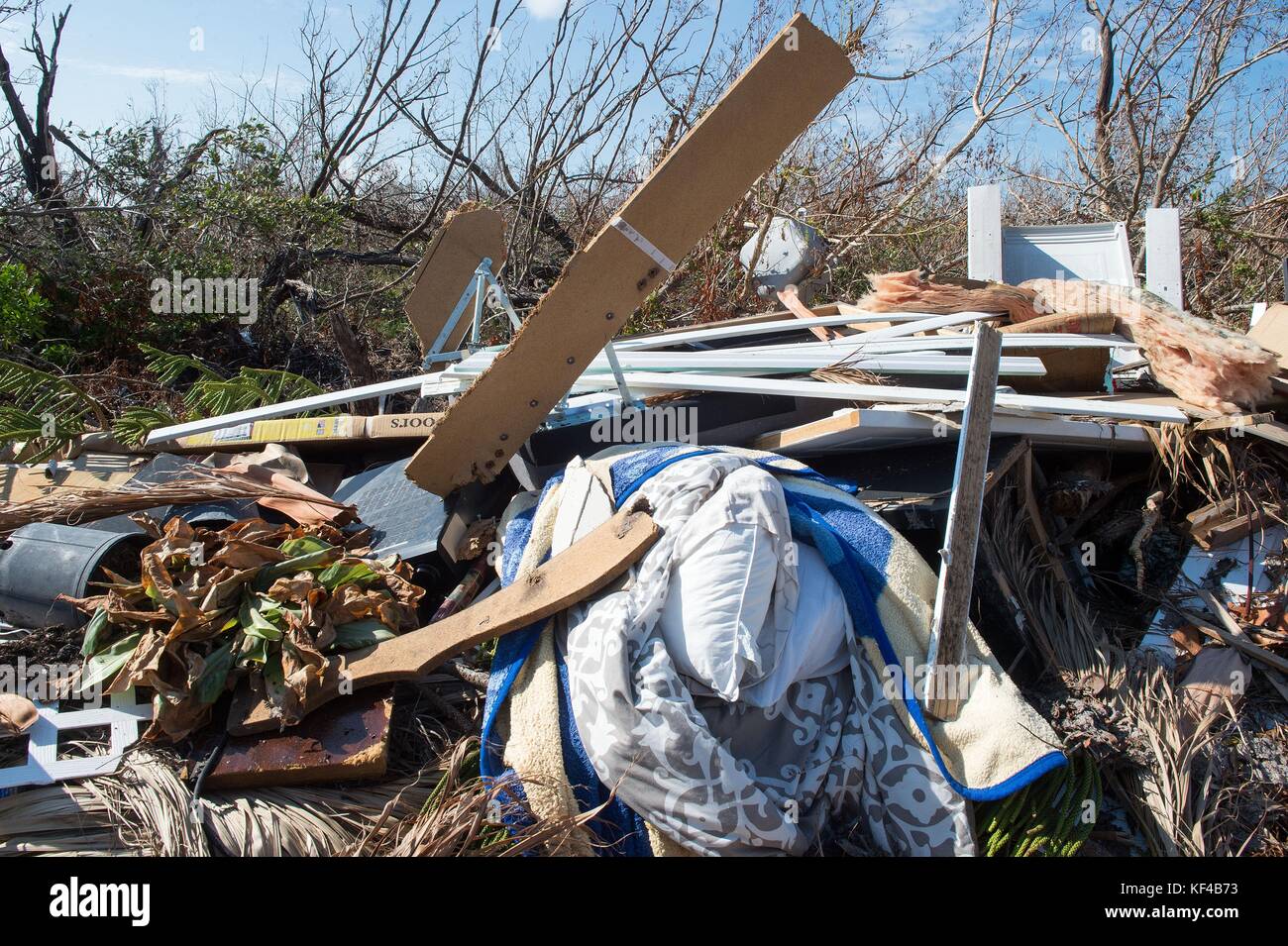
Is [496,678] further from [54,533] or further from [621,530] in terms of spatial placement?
[54,533]

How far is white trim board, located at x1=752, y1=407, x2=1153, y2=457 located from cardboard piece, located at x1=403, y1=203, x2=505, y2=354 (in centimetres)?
205

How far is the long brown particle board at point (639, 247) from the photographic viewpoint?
8.46 feet

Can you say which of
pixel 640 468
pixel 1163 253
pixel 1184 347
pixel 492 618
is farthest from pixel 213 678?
pixel 1163 253

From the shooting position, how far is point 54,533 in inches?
115

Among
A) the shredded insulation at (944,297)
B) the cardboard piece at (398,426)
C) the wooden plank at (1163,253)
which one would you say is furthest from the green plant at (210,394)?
the wooden plank at (1163,253)

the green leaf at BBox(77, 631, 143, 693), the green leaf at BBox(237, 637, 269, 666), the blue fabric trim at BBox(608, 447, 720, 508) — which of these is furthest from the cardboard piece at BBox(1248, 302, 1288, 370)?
the green leaf at BBox(77, 631, 143, 693)

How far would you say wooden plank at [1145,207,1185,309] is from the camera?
14.9 ft

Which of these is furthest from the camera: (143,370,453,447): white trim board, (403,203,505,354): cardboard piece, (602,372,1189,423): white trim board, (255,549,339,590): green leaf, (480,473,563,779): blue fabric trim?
(403,203,505,354): cardboard piece

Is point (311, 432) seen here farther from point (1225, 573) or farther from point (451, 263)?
point (1225, 573)

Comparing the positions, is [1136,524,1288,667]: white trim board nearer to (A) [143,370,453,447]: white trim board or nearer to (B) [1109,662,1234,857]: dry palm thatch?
(B) [1109,662,1234,857]: dry palm thatch

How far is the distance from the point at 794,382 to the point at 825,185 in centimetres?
445

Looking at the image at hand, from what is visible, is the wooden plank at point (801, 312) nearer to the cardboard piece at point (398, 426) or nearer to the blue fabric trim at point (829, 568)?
the blue fabric trim at point (829, 568)

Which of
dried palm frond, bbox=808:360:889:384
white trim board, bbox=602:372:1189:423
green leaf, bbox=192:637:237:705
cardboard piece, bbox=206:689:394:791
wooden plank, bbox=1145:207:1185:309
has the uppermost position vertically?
wooden plank, bbox=1145:207:1185:309
